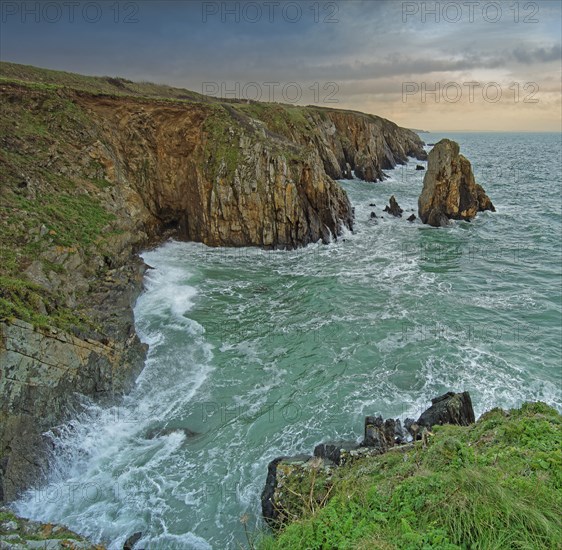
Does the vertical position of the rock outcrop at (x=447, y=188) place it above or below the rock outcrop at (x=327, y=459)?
above

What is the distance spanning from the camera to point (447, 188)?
41.8m

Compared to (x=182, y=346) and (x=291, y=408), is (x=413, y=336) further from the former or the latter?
(x=182, y=346)

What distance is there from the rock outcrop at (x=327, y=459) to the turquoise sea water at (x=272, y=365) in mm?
1175

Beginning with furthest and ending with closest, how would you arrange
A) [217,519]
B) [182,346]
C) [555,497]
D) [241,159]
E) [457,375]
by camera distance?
[241,159] → [182,346] → [457,375] → [217,519] → [555,497]

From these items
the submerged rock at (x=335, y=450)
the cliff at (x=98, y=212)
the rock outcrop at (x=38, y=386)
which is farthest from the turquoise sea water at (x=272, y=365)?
the cliff at (x=98, y=212)

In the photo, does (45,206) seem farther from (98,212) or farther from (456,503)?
(456,503)

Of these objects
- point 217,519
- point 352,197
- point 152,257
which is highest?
point 352,197

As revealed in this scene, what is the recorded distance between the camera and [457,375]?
1694 cm

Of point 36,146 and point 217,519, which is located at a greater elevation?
point 36,146

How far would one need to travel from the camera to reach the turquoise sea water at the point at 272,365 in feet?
38.3

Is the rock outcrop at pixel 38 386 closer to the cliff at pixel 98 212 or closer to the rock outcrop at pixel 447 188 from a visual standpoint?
the cliff at pixel 98 212

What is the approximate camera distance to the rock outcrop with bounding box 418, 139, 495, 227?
4069 cm

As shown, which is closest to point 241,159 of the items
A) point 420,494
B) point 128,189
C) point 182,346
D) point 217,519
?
point 128,189

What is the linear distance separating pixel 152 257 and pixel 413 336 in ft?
68.3
